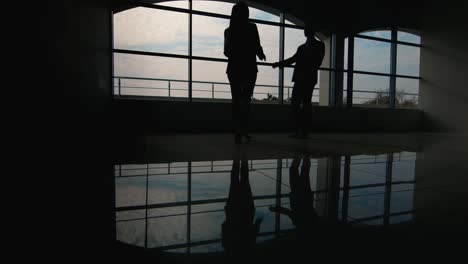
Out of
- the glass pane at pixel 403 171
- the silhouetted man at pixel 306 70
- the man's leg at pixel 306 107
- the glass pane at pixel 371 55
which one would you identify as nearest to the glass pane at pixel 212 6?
the silhouetted man at pixel 306 70

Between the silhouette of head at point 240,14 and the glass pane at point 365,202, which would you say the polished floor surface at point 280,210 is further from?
the silhouette of head at point 240,14

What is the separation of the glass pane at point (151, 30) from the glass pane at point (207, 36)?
0.19m

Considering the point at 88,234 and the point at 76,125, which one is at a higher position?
the point at 76,125

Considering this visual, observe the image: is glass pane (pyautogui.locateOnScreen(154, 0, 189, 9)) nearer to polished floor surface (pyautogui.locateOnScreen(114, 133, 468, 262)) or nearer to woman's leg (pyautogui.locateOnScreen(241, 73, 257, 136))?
woman's leg (pyautogui.locateOnScreen(241, 73, 257, 136))

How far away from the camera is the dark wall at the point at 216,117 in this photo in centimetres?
471

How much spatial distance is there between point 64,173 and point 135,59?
4197 mm

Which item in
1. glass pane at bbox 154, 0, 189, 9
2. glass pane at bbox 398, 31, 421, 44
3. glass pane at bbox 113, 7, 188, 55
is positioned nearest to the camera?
glass pane at bbox 113, 7, 188, 55

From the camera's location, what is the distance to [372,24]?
671 cm

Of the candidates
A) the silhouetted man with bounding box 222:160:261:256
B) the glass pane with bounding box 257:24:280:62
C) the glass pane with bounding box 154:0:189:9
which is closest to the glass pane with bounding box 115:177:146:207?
the silhouetted man with bounding box 222:160:261:256

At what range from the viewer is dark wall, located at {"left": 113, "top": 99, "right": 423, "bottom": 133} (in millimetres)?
4707

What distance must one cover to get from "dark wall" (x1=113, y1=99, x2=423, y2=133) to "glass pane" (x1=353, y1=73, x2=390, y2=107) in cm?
70

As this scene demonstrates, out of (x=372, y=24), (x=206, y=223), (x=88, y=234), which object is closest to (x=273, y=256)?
(x=206, y=223)

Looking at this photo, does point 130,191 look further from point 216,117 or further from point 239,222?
point 216,117

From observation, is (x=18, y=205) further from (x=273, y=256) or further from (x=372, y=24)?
(x=372, y=24)
